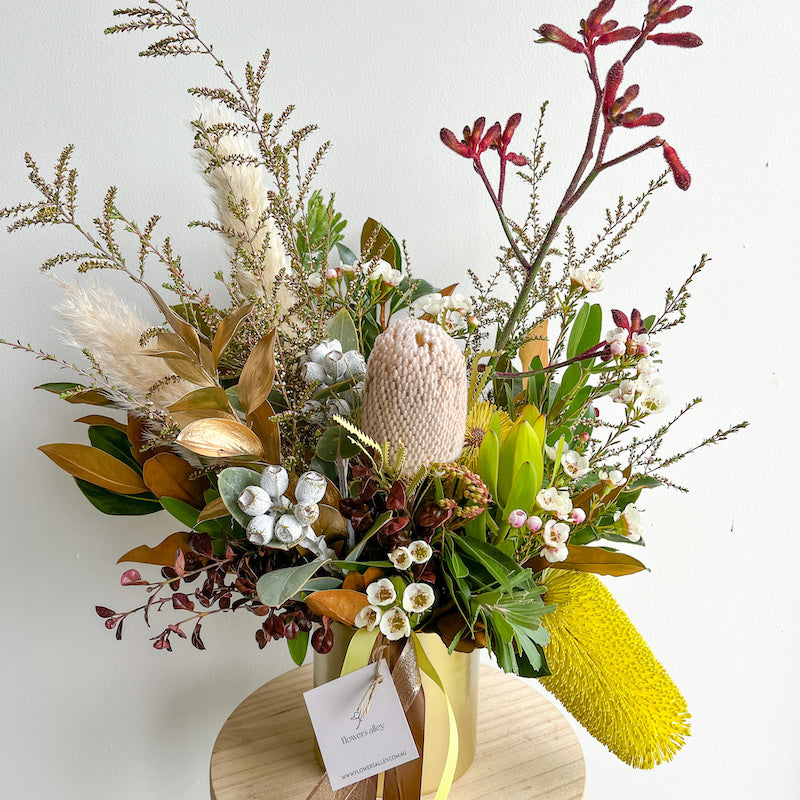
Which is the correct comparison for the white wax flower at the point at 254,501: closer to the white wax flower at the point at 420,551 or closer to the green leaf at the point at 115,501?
the white wax flower at the point at 420,551

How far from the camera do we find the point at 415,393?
0.56m

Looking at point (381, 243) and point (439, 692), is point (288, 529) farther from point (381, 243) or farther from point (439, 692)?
point (381, 243)

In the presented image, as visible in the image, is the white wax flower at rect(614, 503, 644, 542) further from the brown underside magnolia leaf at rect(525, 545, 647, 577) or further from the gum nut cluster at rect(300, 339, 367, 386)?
the gum nut cluster at rect(300, 339, 367, 386)

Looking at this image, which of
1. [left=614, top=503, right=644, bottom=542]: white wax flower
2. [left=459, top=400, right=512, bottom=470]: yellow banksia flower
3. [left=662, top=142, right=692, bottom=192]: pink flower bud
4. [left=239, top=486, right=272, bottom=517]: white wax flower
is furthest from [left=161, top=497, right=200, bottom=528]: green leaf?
[left=662, top=142, right=692, bottom=192]: pink flower bud

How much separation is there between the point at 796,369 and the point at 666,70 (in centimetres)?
47

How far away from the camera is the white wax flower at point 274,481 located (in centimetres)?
56

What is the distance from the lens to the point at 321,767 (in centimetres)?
77

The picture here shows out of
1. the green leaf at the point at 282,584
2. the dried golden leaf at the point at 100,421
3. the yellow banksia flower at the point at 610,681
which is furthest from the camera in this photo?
the dried golden leaf at the point at 100,421

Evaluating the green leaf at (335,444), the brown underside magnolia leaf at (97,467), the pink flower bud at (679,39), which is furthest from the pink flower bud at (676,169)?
the brown underside magnolia leaf at (97,467)

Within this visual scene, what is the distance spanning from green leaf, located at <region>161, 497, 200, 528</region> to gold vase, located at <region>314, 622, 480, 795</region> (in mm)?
161

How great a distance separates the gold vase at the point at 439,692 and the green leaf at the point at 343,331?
10.1 inches

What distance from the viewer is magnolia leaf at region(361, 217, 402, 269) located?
0.80 metres

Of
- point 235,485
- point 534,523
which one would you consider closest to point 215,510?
point 235,485

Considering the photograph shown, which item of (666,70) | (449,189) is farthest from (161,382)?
(666,70)
